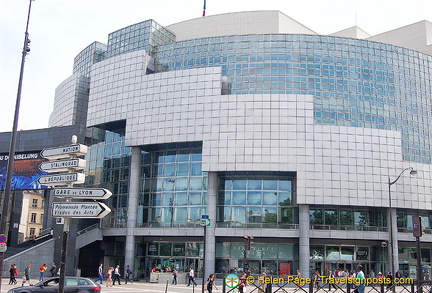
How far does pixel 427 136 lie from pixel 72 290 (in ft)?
153

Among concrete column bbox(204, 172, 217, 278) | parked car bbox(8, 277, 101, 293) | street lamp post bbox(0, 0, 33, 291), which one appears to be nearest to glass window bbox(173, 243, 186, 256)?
concrete column bbox(204, 172, 217, 278)

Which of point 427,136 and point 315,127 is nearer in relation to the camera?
point 315,127

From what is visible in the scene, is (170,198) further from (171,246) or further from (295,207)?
(295,207)

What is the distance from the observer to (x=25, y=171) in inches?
2221

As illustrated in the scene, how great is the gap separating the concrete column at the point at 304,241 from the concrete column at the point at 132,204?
18.3 meters

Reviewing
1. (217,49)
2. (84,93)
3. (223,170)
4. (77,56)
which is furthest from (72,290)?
(77,56)

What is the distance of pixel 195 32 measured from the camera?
65.6 metres

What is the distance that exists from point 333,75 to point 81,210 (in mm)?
43777

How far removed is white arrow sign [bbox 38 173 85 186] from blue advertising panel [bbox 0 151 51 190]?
1616 inches

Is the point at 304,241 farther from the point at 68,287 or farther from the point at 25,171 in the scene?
the point at 25,171

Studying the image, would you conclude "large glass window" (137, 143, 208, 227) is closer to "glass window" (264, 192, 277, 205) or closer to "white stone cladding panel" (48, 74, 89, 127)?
"glass window" (264, 192, 277, 205)

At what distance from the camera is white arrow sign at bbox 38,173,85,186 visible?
1544 centimetres

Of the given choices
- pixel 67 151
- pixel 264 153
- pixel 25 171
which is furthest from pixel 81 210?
pixel 25 171

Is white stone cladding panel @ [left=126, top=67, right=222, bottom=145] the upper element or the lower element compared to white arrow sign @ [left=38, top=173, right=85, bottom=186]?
upper
